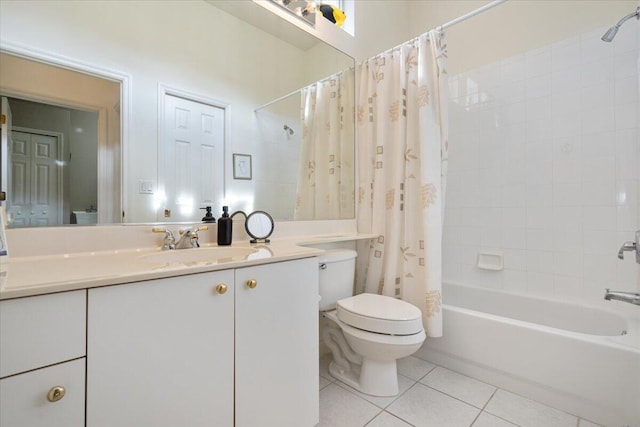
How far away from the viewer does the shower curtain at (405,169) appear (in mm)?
Answer: 1657

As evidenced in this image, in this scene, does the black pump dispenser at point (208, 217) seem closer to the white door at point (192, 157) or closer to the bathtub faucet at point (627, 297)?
the white door at point (192, 157)

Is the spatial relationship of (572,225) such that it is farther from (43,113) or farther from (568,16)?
(43,113)

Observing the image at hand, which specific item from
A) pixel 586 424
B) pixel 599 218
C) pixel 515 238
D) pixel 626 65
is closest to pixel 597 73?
pixel 626 65

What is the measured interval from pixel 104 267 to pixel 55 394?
0.99ft

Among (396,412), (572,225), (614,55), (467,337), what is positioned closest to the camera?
(396,412)

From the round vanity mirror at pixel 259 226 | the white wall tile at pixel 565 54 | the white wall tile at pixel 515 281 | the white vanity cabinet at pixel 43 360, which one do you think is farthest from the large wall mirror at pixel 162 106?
the white wall tile at pixel 565 54

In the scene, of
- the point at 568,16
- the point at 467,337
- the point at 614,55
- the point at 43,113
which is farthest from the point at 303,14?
the point at 467,337

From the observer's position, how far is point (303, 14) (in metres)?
1.86

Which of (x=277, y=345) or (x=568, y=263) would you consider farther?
(x=568, y=263)

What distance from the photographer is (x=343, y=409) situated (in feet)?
4.54

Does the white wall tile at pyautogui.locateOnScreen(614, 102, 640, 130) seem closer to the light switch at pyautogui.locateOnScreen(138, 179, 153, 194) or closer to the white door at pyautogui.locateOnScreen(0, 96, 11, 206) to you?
the light switch at pyautogui.locateOnScreen(138, 179, 153, 194)

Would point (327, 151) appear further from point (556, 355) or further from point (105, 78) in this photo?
point (556, 355)

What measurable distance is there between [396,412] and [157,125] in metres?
1.69

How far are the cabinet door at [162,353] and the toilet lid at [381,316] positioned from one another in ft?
2.25
